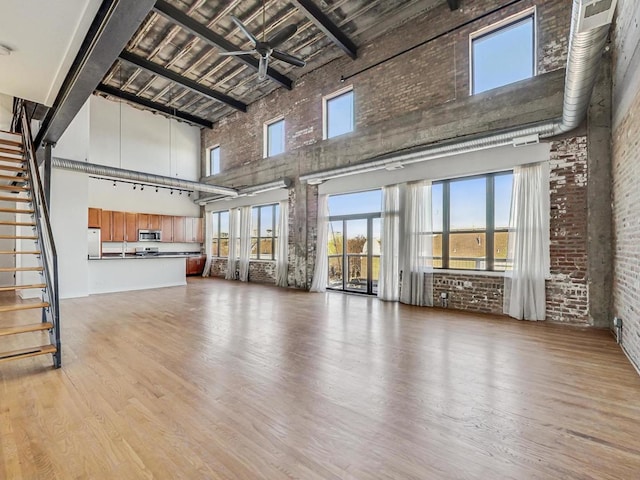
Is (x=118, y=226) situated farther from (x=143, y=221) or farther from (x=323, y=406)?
(x=323, y=406)

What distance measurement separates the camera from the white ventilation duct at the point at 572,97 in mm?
2611

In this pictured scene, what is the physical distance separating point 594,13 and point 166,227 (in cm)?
1252

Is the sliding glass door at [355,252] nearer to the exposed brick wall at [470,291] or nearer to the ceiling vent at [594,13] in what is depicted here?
the exposed brick wall at [470,291]

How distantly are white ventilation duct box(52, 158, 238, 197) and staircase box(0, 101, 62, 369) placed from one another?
3.47ft

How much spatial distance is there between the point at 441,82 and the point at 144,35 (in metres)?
6.83

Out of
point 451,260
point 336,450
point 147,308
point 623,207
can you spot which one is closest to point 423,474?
point 336,450

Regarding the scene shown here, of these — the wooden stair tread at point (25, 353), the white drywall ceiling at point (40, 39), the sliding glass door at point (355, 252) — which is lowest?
the wooden stair tread at point (25, 353)

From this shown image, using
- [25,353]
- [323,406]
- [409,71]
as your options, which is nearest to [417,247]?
[409,71]

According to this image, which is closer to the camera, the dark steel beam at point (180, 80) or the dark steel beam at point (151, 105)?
the dark steel beam at point (180, 80)


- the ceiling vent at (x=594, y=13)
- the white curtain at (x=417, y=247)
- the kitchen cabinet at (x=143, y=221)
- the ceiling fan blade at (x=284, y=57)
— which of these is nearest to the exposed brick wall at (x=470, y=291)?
the white curtain at (x=417, y=247)

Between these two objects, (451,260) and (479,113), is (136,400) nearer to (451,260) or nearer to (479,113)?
(451,260)

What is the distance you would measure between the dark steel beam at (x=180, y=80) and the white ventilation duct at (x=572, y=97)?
4910mm

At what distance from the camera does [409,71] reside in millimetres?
6746

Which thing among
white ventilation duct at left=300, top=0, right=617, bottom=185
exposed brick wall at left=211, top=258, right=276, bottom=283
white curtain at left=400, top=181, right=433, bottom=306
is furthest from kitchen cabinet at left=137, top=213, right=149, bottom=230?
white curtain at left=400, top=181, right=433, bottom=306
